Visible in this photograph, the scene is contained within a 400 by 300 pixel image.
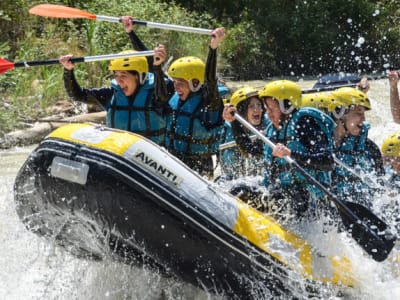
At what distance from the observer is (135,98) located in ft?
16.2

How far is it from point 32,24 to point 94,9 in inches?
43.3

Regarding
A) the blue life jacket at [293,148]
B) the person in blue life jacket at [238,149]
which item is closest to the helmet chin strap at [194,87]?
the person in blue life jacket at [238,149]

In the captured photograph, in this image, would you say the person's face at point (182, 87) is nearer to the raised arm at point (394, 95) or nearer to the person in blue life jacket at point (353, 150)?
the person in blue life jacket at point (353, 150)

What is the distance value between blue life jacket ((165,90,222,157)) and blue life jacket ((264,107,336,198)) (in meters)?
0.62

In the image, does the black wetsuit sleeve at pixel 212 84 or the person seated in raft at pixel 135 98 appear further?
the person seated in raft at pixel 135 98

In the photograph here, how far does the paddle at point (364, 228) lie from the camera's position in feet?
13.5

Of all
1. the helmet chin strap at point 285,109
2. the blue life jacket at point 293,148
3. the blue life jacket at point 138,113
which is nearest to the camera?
the blue life jacket at point 293,148

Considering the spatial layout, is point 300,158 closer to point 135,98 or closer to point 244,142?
point 244,142

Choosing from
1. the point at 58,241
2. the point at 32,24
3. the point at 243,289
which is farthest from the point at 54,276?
the point at 32,24

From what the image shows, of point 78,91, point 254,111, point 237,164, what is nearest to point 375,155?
point 254,111

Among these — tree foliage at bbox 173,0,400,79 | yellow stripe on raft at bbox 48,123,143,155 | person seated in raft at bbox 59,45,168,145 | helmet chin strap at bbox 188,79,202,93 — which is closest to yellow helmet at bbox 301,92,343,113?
helmet chin strap at bbox 188,79,202,93

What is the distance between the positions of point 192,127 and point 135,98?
45 centimetres

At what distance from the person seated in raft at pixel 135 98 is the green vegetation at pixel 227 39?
4049 mm

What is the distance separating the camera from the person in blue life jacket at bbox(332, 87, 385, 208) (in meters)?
4.88
